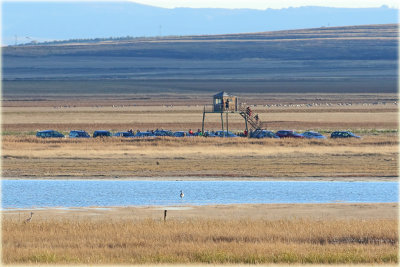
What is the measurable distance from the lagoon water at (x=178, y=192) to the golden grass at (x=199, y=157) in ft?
8.59

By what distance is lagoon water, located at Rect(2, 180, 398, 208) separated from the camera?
36.8 meters

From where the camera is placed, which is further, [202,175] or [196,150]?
[196,150]

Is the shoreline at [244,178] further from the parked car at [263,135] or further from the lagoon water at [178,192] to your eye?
the parked car at [263,135]

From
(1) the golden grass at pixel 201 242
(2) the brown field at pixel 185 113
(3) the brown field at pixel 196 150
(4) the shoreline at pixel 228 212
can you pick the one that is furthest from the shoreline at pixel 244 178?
(2) the brown field at pixel 185 113

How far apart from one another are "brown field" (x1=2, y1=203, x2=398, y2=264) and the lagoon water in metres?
5.85

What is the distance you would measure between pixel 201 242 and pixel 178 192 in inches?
620

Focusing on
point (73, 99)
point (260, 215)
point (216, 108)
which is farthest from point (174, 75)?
point (260, 215)

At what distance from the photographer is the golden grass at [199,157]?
4697 cm

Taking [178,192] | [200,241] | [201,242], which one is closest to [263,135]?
[178,192]

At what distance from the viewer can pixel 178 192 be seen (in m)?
39.9

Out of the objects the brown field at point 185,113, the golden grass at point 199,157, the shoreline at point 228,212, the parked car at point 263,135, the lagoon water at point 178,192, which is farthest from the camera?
the brown field at point 185,113

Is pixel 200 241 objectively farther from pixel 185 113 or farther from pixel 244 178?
pixel 185 113

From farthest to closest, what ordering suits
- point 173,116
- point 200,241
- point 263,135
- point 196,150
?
point 173,116 < point 263,135 < point 196,150 < point 200,241

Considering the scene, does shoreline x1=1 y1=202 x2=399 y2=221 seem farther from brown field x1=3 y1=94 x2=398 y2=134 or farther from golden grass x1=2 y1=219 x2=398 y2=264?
brown field x1=3 y1=94 x2=398 y2=134
